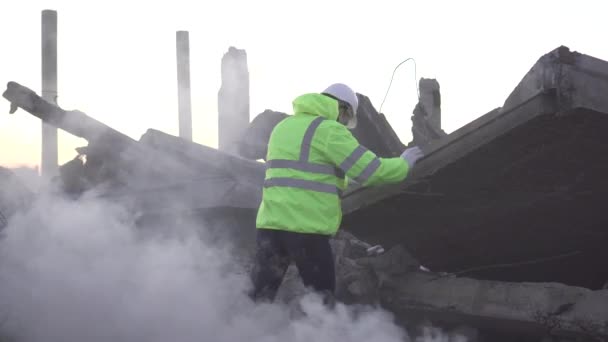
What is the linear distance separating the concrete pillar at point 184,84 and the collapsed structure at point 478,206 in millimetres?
6082

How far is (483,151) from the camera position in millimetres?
5609

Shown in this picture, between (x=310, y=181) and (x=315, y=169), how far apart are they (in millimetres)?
79

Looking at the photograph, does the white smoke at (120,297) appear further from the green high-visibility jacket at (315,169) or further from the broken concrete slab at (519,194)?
the broken concrete slab at (519,194)

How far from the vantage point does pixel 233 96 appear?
12.4 m

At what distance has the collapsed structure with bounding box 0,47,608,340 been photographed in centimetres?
537

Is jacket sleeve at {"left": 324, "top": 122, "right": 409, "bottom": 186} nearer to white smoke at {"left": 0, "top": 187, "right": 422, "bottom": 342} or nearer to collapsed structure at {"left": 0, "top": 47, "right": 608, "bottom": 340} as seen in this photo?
collapsed structure at {"left": 0, "top": 47, "right": 608, "bottom": 340}

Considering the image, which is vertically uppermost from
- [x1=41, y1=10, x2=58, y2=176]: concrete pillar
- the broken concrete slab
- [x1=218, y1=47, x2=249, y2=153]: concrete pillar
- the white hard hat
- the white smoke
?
[x1=41, y1=10, x2=58, y2=176]: concrete pillar

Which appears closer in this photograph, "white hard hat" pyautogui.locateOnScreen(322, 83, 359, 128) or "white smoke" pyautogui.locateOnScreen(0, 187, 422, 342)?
Result: "white smoke" pyautogui.locateOnScreen(0, 187, 422, 342)

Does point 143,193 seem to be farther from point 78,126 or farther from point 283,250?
point 283,250

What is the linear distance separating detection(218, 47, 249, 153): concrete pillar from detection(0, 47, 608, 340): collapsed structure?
11.1 feet

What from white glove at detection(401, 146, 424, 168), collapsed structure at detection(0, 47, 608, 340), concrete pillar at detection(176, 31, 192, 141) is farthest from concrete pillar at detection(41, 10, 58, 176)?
A: white glove at detection(401, 146, 424, 168)

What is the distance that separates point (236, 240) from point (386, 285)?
1964mm

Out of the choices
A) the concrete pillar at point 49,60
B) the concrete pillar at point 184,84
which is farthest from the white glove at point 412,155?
the concrete pillar at point 184,84

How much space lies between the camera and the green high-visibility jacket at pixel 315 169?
5258mm
